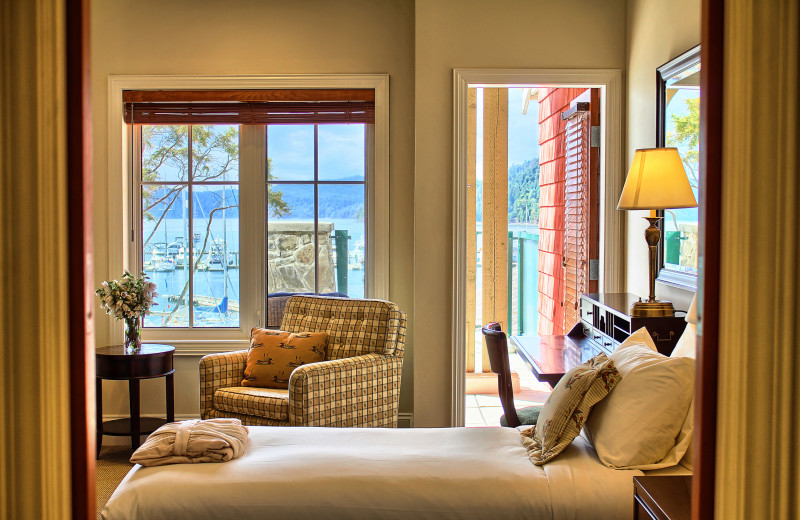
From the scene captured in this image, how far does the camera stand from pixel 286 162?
4699 mm

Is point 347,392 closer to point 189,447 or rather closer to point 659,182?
point 189,447

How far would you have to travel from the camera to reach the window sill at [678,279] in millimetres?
3012

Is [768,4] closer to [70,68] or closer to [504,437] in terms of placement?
[70,68]

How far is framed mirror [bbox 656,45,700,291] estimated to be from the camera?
304 cm

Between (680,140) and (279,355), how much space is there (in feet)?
7.92

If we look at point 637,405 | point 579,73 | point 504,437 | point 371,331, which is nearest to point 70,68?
point 637,405

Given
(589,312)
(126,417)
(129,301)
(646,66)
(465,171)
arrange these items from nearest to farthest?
(589,312)
(646,66)
(129,301)
(465,171)
(126,417)

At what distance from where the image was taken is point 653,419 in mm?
2156

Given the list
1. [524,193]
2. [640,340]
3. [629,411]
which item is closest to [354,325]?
[640,340]

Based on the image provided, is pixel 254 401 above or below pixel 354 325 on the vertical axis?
below

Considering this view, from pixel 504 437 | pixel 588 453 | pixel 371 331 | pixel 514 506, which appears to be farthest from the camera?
pixel 371 331

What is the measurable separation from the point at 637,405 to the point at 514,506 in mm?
502

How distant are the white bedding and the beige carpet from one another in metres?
1.47

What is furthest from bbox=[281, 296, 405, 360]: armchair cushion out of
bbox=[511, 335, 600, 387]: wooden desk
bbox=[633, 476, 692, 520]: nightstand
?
bbox=[633, 476, 692, 520]: nightstand
